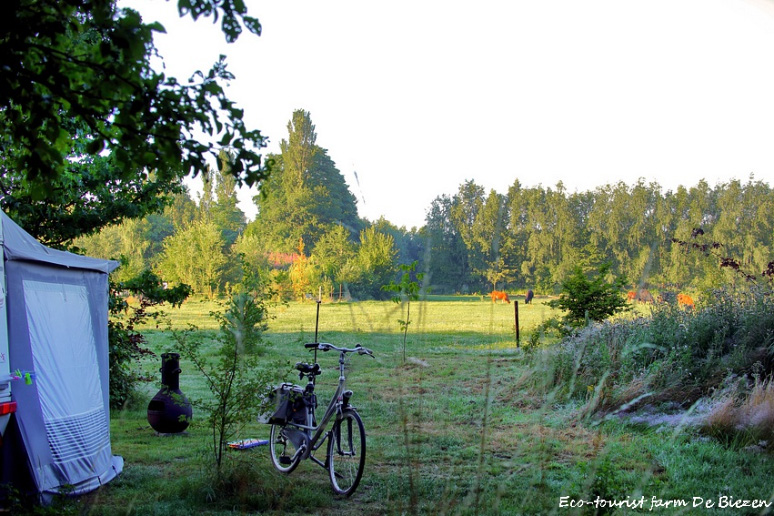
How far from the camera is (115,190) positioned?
281 inches

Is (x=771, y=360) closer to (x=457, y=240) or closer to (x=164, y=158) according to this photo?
(x=164, y=158)

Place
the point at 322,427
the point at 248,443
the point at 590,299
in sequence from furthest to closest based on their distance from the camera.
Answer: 1. the point at 590,299
2. the point at 248,443
3. the point at 322,427

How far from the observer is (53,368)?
4688 millimetres

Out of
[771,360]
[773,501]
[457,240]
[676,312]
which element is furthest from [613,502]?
[457,240]

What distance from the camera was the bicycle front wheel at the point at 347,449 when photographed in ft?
14.4

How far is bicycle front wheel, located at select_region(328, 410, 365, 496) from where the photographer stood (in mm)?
4387

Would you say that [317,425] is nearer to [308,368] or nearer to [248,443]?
[308,368]

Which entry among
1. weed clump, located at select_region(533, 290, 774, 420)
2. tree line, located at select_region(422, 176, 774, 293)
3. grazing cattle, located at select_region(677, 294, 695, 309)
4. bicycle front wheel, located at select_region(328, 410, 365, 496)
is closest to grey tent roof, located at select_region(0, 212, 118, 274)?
bicycle front wheel, located at select_region(328, 410, 365, 496)

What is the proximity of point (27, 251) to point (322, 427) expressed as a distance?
7.99 ft

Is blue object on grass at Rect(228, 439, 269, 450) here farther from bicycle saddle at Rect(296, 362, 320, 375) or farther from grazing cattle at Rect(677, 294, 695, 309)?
grazing cattle at Rect(677, 294, 695, 309)

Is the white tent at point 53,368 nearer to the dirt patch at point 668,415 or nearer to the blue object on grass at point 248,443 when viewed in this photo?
the blue object on grass at point 248,443

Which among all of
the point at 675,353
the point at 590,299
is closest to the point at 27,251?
the point at 675,353

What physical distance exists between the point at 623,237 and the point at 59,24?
137 feet

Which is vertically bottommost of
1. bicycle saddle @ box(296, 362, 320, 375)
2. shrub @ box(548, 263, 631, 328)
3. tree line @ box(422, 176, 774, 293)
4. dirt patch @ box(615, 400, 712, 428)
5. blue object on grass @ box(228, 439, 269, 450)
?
blue object on grass @ box(228, 439, 269, 450)
